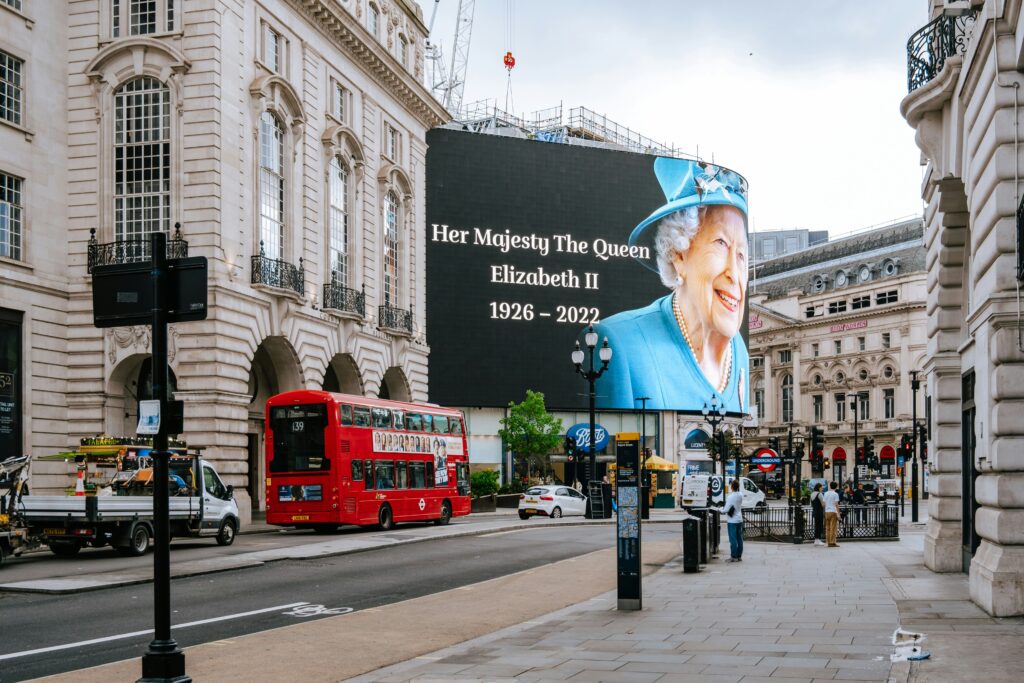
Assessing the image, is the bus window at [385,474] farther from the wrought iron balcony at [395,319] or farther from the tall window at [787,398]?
the tall window at [787,398]

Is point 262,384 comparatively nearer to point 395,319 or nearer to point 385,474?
point 395,319

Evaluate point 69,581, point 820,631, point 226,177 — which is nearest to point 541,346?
point 226,177

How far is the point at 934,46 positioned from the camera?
63.7 feet

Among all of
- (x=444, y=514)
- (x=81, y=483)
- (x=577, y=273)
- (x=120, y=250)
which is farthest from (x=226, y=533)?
(x=577, y=273)

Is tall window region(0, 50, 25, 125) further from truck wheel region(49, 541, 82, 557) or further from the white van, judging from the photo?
the white van

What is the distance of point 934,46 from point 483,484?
4514 centimetres

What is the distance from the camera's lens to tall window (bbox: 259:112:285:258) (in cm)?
4097

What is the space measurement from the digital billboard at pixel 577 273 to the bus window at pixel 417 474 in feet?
99.3

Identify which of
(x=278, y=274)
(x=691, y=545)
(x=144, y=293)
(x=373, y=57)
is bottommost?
(x=691, y=545)

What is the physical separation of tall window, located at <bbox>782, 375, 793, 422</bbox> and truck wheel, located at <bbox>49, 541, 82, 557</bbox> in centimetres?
10443

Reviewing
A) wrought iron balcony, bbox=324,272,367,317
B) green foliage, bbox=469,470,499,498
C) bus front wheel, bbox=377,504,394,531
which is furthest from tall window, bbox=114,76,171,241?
green foliage, bbox=469,470,499,498

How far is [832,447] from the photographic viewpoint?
116312 mm

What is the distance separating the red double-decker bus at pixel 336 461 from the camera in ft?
108

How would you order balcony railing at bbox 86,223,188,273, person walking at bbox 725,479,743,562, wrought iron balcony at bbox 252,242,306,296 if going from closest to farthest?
person walking at bbox 725,479,743,562
balcony railing at bbox 86,223,188,273
wrought iron balcony at bbox 252,242,306,296
